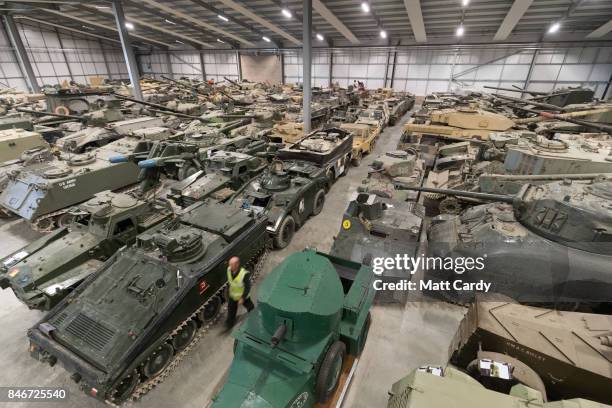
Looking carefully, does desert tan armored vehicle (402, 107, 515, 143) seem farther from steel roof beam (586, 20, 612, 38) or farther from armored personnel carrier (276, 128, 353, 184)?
steel roof beam (586, 20, 612, 38)

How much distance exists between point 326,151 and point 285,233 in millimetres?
3753

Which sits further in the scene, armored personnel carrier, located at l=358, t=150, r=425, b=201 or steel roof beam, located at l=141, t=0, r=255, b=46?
steel roof beam, located at l=141, t=0, r=255, b=46

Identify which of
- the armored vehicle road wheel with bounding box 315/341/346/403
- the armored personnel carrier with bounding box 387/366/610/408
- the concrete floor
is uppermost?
the armored personnel carrier with bounding box 387/366/610/408

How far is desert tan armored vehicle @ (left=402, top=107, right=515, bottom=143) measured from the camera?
1363 cm

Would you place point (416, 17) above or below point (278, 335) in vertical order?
above

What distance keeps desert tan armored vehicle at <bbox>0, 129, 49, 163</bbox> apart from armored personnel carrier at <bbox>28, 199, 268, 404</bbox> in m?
9.97

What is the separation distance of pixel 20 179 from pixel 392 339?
10.6 metres

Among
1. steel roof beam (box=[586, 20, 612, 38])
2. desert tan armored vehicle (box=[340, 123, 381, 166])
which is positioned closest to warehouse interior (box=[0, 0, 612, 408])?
desert tan armored vehicle (box=[340, 123, 381, 166])

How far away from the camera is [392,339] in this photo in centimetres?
541

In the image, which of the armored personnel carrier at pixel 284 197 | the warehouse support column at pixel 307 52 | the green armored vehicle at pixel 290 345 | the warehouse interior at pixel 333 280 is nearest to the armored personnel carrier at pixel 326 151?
the warehouse interior at pixel 333 280

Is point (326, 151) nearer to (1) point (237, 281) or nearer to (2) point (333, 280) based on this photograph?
(1) point (237, 281)

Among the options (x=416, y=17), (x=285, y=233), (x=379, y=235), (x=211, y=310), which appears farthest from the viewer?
(x=416, y=17)

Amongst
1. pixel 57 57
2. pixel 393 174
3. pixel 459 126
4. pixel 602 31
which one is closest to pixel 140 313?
pixel 393 174

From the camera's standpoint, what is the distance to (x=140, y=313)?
437 centimetres
